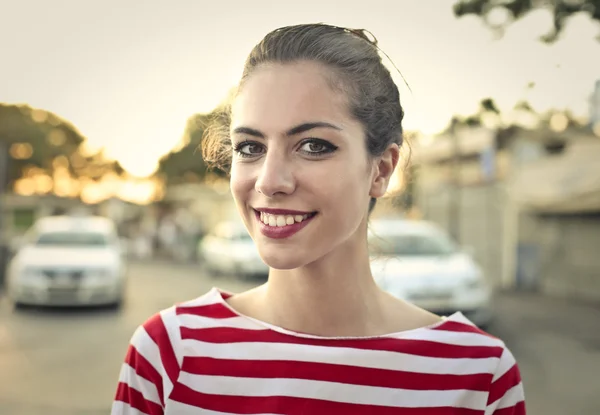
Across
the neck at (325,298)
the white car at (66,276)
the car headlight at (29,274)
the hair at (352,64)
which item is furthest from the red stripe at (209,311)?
the car headlight at (29,274)

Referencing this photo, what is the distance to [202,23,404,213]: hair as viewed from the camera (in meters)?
1.62

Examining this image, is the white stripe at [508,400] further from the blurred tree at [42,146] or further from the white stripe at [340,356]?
the blurred tree at [42,146]

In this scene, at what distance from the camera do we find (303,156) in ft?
5.21

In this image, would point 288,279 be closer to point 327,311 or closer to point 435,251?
point 327,311

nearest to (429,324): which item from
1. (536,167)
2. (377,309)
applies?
(377,309)

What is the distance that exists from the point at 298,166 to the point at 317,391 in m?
0.56

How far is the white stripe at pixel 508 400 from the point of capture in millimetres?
1702

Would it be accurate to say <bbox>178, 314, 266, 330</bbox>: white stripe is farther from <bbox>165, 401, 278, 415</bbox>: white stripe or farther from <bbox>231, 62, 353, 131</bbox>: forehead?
<bbox>231, 62, 353, 131</bbox>: forehead

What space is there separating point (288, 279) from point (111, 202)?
3669 centimetres

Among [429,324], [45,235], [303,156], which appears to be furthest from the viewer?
[45,235]

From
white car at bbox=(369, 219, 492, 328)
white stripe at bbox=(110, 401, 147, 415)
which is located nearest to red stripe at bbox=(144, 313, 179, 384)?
white stripe at bbox=(110, 401, 147, 415)

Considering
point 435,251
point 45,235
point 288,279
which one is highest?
point 45,235

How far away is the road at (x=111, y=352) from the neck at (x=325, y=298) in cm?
399

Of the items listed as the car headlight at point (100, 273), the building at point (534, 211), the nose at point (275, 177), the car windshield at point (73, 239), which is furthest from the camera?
the building at point (534, 211)
